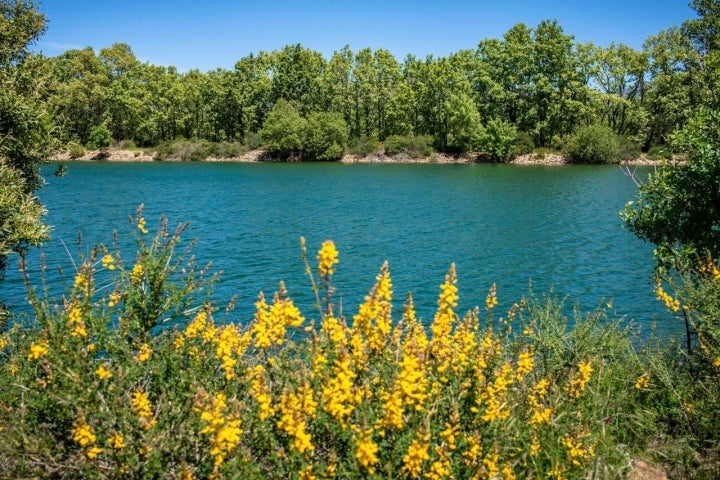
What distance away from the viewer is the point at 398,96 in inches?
3634

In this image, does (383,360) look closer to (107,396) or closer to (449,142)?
(107,396)

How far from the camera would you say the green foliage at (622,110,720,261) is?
10.8m

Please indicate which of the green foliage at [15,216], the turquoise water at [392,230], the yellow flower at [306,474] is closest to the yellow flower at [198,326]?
the turquoise water at [392,230]

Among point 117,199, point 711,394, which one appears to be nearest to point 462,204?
point 117,199

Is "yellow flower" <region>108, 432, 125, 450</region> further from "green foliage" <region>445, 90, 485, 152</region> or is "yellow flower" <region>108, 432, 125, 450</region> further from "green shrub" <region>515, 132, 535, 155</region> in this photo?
"green shrub" <region>515, 132, 535, 155</region>

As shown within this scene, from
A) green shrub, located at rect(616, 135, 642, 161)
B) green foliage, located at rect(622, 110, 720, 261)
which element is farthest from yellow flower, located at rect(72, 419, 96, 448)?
green shrub, located at rect(616, 135, 642, 161)

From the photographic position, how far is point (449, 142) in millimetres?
88688

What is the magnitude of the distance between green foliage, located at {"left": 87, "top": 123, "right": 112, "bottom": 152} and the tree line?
0.23m

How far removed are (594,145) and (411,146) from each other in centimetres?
2649

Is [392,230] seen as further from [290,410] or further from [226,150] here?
[226,150]

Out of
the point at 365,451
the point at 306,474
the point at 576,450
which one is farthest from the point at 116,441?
the point at 576,450

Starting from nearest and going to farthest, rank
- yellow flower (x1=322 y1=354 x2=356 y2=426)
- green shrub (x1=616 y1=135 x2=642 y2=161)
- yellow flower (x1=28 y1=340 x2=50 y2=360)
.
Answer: yellow flower (x1=322 y1=354 x2=356 y2=426)
yellow flower (x1=28 y1=340 x2=50 y2=360)
green shrub (x1=616 y1=135 x2=642 y2=161)

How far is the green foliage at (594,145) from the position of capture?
7446 cm

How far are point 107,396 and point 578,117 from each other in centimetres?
8750
